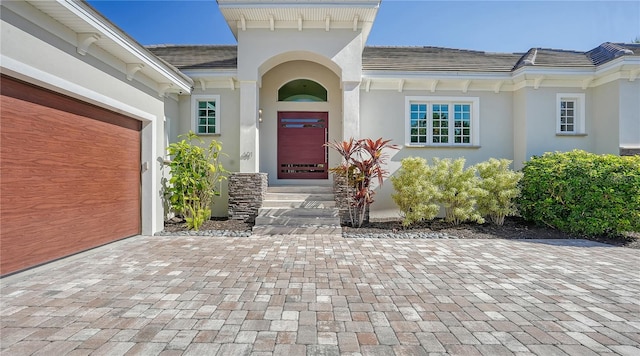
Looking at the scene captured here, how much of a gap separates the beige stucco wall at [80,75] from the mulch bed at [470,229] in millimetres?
1300

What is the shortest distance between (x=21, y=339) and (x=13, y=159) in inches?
90.1

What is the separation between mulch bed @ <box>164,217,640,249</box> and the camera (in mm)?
6201

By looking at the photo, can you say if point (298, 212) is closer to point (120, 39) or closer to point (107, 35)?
point (120, 39)

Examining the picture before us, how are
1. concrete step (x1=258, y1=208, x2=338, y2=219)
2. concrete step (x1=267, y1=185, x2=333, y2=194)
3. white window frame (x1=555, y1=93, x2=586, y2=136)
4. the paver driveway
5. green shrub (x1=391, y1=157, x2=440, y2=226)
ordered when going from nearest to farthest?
the paver driveway → green shrub (x1=391, y1=157, x2=440, y2=226) → concrete step (x1=258, y1=208, x2=338, y2=219) → concrete step (x1=267, y1=185, x2=333, y2=194) → white window frame (x1=555, y1=93, x2=586, y2=136)

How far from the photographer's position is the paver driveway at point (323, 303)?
2.30 meters

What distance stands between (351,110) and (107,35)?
17.3ft

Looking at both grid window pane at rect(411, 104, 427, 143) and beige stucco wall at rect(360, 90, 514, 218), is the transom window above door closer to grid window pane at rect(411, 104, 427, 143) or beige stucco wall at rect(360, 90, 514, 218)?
beige stucco wall at rect(360, 90, 514, 218)

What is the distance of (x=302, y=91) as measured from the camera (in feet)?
31.2

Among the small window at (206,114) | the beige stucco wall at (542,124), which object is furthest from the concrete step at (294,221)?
the beige stucco wall at (542,124)

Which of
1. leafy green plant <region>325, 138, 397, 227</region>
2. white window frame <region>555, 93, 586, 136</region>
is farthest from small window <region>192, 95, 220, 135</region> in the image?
white window frame <region>555, 93, 586, 136</region>

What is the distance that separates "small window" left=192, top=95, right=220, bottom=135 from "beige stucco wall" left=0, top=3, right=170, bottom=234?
6.47 feet

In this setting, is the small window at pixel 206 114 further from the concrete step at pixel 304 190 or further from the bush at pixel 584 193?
the bush at pixel 584 193

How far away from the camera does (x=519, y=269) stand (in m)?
4.16

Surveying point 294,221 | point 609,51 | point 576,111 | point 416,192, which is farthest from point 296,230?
point 609,51
